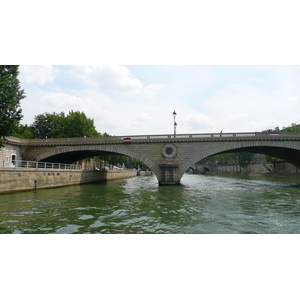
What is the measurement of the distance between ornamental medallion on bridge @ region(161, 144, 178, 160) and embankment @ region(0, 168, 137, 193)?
12580 millimetres

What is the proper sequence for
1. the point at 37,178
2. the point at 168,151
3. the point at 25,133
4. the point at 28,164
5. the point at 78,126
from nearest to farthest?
the point at 37,178, the point at 28,164, the point at 168,151, the point at 78,126, the point at 25,133

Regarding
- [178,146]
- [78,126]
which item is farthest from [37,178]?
[78,126]

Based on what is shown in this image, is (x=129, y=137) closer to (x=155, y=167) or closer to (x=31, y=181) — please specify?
(x=155, y=167)

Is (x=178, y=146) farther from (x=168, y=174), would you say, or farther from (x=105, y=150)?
(x=105, y=150)

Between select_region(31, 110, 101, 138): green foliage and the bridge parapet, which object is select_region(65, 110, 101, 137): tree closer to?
select_region(31, 110, 101, 138): green foliage

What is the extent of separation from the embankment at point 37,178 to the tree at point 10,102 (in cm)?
527

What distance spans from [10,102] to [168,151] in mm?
19264

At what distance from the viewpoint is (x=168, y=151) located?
3262 cm

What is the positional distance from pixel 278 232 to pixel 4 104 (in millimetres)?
26360

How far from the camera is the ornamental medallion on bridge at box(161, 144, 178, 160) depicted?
106ft

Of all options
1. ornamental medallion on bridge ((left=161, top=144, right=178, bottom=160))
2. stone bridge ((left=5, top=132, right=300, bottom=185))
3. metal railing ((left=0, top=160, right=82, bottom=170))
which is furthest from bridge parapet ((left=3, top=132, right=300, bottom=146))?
metal railing ((left=0, top=160, right=82, bottom=170))

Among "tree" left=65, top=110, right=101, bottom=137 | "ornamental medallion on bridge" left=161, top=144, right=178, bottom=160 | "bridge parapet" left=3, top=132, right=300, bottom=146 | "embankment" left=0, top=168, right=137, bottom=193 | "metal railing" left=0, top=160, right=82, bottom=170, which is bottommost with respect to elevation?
"embankment" left=0, top=168, right=137, bottom=193

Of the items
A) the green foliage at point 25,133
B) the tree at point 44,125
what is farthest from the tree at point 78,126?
the green foliage at point 25,133

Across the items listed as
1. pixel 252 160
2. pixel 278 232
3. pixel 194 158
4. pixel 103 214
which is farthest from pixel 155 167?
pixel 252 160
